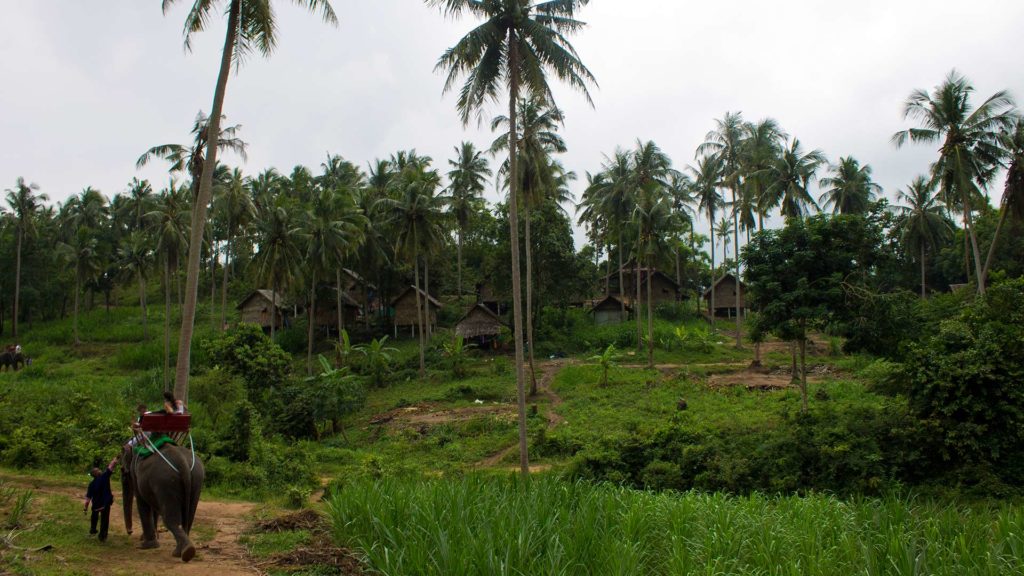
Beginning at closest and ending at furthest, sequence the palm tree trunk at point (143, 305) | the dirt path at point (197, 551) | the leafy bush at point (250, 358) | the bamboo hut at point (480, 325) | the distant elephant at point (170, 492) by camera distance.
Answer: the dirt path at point (197, 551) → the distant elephant at point (170, 492) → the leafy bush at point (250, 358) → the bamboo hut at point (480, 325) → the palm tree trunk at point (143, 305)

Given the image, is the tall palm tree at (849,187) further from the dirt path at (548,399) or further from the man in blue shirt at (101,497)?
the man in blue shirt at (101,497)

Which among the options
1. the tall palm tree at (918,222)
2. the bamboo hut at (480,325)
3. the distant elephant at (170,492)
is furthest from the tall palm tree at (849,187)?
the distant elephant at (170,492)

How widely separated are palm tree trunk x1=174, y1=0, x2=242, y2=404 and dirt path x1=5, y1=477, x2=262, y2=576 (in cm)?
345

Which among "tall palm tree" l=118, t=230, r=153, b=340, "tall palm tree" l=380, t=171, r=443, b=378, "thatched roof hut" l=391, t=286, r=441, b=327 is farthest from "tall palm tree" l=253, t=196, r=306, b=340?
"tall palm tree" l=118, t=230, r=153, b=340

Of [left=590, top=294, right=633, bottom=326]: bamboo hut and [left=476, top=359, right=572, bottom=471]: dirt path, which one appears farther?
[left=590, top=294, right=633, bottom=326]: bamboo hut

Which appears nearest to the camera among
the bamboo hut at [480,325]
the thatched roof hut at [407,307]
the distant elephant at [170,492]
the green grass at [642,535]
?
the green grass at [642,535]

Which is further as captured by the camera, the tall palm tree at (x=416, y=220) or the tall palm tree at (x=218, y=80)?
the tall palm tree at (x=416, y=220)

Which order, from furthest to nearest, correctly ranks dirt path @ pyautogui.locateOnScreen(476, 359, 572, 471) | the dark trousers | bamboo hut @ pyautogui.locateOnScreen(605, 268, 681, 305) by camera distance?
bamboo hut @ pyautogui.locateOnScreen(605, 268, 681, 305) < dirt path @ pyautogui.locateOnScreen(476, 359, 572, 471) < the dark trousers

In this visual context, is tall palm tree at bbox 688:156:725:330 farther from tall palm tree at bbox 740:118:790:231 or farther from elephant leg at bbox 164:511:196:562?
elephant leg at bbox 164:511:196:562

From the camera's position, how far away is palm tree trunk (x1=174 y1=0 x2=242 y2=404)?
14.8 m

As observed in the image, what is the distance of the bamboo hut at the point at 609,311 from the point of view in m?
48.1

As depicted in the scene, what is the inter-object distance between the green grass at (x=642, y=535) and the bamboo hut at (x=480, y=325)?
33399 millimetres

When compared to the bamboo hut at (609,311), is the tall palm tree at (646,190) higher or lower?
higher

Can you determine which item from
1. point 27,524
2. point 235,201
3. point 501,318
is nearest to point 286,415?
point 235,201
